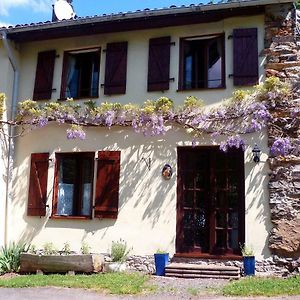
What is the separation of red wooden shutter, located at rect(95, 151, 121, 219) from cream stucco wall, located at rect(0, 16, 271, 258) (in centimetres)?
13

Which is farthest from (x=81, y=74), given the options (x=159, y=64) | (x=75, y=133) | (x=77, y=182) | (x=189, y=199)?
(x=189, y=199)

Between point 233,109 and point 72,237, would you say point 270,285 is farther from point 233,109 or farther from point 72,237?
point 72,237

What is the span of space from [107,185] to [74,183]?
91 cm

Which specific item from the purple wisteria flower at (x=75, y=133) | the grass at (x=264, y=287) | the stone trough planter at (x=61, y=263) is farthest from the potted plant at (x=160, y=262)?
the purple wisteria flower at (x=75, y=133)

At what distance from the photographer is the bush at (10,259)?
9234mm

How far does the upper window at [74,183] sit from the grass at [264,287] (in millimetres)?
3719

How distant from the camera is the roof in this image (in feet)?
29.6

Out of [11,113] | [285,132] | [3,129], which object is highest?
[11,113]

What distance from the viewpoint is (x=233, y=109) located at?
8953 mm

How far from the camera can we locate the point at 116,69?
987cm

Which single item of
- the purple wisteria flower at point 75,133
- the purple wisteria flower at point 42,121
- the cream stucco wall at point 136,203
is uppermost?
the purple wisteria flower at point 42,121

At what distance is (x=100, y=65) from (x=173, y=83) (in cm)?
183

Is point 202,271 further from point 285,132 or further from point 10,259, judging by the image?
point 10,259

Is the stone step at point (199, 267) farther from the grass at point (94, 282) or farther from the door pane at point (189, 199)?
the door pane at point (189, 199)
